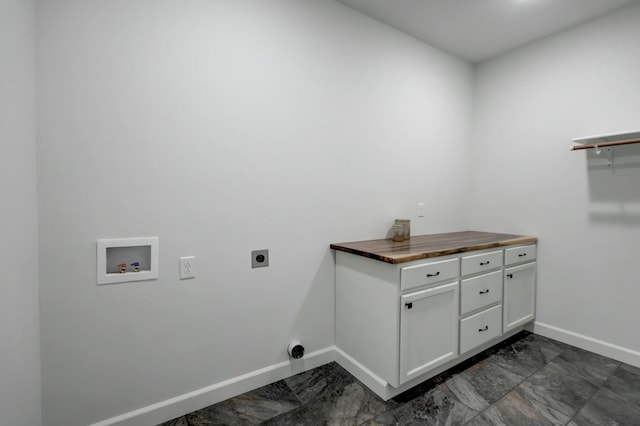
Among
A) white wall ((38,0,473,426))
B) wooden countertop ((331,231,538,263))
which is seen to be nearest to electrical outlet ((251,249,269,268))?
white wall ((38,0,473,426))

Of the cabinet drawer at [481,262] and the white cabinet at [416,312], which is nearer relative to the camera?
the white cabinet at [416,312]

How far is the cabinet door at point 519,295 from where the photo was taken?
2.30 metres

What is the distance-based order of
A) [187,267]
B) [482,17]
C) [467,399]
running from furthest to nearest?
[482,17] < [467,399] < [187,267]

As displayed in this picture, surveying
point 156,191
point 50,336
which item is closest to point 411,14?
point 156,191

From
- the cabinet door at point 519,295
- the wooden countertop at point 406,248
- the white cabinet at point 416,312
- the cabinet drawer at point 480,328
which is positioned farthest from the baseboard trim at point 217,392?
the cabinet door at point 519,295

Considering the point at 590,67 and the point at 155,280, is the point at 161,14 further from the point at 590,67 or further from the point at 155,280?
the point at 590,67

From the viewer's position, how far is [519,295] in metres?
2.41

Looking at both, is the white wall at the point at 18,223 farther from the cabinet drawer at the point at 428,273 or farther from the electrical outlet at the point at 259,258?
the cabinet drawer at the point at 428,273

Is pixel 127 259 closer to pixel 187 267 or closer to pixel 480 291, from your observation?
pixel 187 267

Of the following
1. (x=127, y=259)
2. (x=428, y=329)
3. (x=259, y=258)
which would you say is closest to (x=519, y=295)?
(x=428, y=329)

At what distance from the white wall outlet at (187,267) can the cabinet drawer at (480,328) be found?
1767 mm

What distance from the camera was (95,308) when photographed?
4.50 feet

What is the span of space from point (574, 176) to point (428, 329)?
6.00ft

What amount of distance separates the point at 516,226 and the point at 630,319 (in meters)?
0.99
